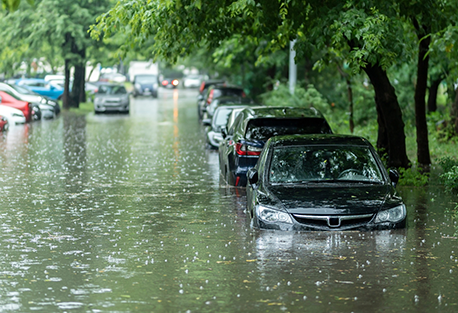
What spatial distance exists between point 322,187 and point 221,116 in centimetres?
1392

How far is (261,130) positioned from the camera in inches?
590

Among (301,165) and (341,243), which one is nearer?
(341,243)

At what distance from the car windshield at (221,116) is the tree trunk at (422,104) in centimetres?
669

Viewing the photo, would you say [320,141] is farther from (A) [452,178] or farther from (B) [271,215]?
(A) [452,178]

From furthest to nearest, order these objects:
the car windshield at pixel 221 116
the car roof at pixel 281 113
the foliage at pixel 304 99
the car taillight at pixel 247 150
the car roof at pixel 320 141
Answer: the foliage at pixel 304 99 < the car windshield at pixel 221 116 < the car roof at pixel 281 113 < the car taillight at pixel 247 150 < the car roof at pixel 320 141

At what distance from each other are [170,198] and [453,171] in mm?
4798

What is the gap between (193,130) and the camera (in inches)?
1249

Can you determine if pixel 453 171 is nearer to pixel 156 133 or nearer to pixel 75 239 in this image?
pixel 75 239

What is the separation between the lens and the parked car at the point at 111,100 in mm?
43531

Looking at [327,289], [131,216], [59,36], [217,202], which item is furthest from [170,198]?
[59,36]

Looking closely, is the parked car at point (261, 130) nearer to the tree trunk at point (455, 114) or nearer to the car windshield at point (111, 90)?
the tree trunk at point (455, 114)

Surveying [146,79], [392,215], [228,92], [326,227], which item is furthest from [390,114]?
[146,79]

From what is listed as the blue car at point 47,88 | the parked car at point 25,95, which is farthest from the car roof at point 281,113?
the blue car at point 47,88

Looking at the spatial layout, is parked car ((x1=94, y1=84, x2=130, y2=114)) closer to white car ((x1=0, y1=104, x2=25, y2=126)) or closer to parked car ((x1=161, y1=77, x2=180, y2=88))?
white car ((x1=0, y1=104, x2=25, y2=126))
